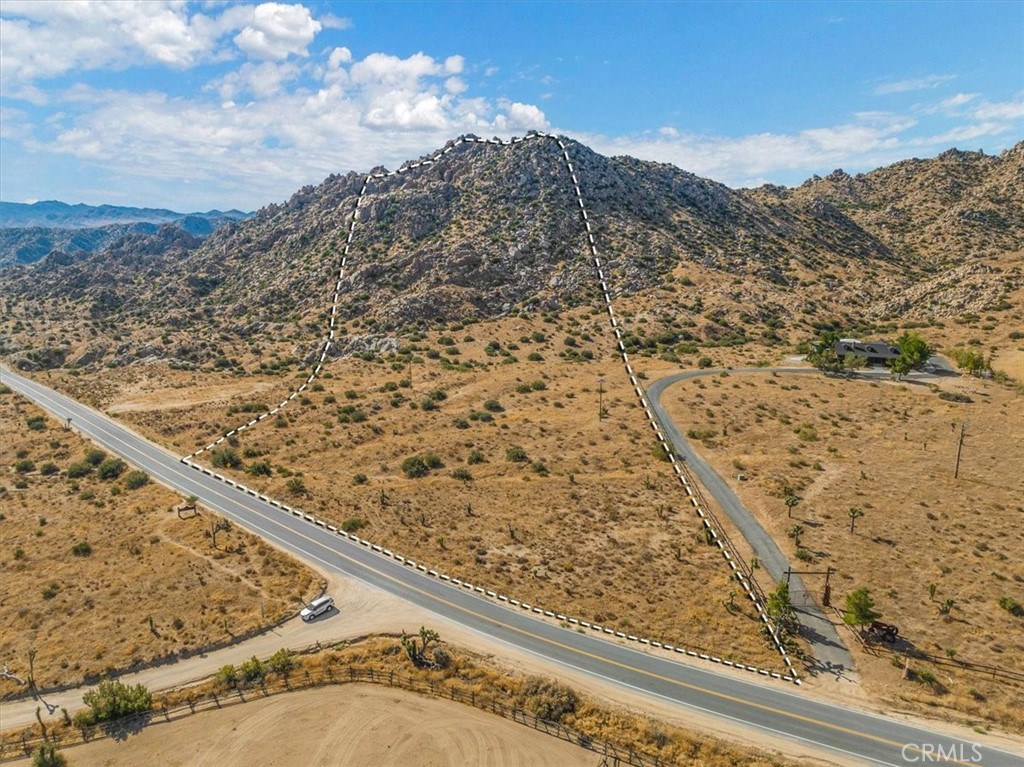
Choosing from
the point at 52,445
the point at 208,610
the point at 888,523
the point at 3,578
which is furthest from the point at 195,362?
the point at 888,523

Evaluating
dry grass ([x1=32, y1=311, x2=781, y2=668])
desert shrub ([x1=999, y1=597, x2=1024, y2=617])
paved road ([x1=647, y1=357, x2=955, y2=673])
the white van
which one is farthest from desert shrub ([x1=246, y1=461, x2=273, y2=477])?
desert shrub ([x1=999, y1=597, x2=1024, y2=617])

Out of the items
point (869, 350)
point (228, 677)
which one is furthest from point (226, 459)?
point (869, 350)

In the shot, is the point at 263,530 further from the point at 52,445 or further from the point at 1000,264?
the point at 1000,264

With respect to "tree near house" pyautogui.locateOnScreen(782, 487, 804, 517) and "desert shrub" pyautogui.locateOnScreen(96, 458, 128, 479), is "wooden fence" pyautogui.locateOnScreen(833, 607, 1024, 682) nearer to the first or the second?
"tree near house" pyautogui.locateOnScreen(782, 487, 804, 517)

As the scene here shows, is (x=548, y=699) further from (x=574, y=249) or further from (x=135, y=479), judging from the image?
(x=574, y=249)

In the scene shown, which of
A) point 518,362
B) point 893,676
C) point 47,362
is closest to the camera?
point 893,676

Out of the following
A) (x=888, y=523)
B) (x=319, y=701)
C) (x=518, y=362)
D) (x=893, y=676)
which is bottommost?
(x=319, y=701)
